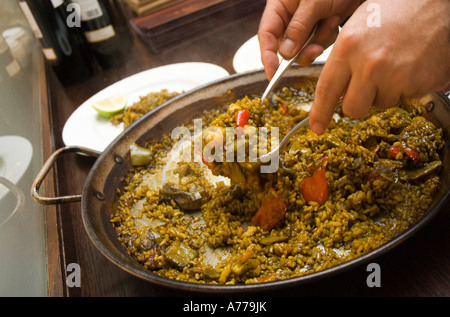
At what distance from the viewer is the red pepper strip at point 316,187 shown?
171cm

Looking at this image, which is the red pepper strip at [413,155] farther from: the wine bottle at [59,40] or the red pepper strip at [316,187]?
the wine bottle at [59,40]

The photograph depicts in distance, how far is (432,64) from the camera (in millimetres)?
1161

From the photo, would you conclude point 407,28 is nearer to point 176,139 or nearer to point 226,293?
point 226,293

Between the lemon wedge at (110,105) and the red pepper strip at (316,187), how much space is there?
67.6 inches

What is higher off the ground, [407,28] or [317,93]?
[407,28]

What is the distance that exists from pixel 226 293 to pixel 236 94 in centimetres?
144

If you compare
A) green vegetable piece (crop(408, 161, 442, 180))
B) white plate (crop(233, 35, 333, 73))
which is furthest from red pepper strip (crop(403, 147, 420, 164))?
white plate (crop(233, 35, 333, 73))

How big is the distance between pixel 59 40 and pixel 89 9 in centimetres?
41

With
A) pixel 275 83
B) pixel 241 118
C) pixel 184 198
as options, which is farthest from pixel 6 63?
pixel 275 83

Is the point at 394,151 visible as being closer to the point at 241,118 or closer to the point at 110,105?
the point at 241,118

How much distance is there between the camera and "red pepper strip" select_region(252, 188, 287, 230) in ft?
A: 5.58

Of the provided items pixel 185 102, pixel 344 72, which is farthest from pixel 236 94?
pixel 344 72

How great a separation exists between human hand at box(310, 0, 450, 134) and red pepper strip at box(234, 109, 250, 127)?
0.58 metres

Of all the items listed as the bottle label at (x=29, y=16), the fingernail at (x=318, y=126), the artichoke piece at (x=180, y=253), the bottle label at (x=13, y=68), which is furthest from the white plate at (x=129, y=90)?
the fingernail at (x=318, y=126)
